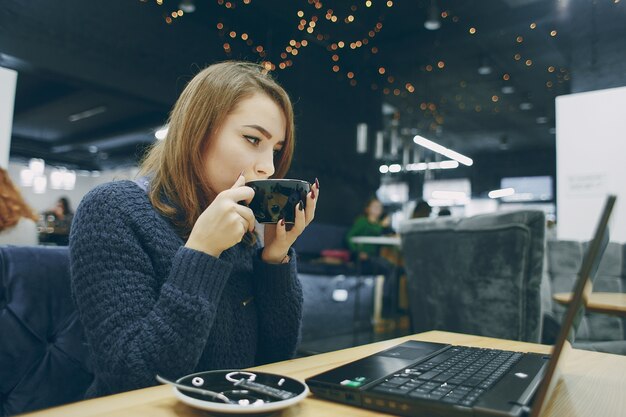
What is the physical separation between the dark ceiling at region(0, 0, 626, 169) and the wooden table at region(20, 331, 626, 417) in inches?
101

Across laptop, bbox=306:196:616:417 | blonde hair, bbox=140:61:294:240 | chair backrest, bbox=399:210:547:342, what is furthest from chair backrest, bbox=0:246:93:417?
chair backrest, bbox=399:210:547:342

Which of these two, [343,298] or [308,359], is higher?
[308,359]

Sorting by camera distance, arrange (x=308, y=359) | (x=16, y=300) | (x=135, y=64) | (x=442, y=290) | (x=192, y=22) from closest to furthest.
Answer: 1. (x=308, y=359)
2. (x=16, y=300)
3. (x=442, y=290)
4. (x=135, y=64)
5. (x=192, y=22)

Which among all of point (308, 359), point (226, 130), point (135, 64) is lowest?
point (308, 359)

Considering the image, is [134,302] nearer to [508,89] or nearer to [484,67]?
[484,67]

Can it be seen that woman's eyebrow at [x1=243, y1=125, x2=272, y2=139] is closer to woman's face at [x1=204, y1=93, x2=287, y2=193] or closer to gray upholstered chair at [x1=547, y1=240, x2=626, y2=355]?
woman's face at [x1=204, y1=93, x2=287, y2=193]

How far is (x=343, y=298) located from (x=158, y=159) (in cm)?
543

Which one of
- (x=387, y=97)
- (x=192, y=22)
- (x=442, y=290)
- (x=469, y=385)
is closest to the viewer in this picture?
(x=469, y=385)

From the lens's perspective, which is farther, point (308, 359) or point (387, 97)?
point (387, 97)

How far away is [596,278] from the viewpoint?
2740 millimetres

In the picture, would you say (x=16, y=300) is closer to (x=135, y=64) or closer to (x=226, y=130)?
(x=226, y=130)

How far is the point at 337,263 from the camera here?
254 inches

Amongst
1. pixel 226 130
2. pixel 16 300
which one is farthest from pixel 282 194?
pixel 16 300

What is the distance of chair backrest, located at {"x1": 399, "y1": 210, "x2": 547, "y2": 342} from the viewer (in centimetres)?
168
